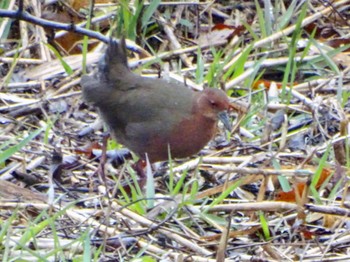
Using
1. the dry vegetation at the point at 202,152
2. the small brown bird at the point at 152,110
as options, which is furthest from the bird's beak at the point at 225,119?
the dry vegetation at the point at 202,152

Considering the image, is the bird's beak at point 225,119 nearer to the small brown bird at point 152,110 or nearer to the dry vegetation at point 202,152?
the small brown bird at point 152,110

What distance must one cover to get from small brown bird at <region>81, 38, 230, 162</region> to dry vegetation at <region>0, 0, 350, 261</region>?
0.12m

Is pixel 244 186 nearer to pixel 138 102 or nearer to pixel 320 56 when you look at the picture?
Answer: pixel 138 102

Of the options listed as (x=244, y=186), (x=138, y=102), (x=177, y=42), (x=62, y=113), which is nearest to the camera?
(x=244, y=186)

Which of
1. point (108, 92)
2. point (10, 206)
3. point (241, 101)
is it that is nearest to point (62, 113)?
point (108, 92)

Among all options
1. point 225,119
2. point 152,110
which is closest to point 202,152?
point 225,119

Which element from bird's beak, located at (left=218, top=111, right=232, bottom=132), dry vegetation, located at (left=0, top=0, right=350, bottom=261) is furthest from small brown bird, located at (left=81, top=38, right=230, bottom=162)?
dry vegetation, located at (left=0, top=0, right=350, bottom=261)

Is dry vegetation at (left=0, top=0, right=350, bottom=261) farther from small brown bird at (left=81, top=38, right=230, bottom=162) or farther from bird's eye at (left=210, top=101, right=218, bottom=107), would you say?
bird's eye at (left=210, top=101, right=218, bottom=107)

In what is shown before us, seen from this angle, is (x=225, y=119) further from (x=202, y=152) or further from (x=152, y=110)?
(x=152, y=110)

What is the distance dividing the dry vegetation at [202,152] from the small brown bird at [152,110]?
0.41ft

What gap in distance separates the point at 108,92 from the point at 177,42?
136 cm

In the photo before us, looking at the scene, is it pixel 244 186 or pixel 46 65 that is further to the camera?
pixel 46 65

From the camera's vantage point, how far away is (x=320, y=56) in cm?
620

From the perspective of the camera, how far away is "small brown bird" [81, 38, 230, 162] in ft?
16.3
